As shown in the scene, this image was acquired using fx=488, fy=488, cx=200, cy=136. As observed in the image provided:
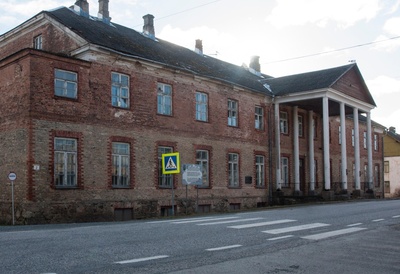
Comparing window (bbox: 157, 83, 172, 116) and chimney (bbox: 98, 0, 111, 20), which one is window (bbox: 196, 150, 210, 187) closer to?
window (bbox: 157, 83, 172, 116)

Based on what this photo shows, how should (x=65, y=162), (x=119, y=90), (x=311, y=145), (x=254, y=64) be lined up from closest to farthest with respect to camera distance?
(x=65, y=162), (x=119, y=90), (x=311, y=145), (x=254, y=64)

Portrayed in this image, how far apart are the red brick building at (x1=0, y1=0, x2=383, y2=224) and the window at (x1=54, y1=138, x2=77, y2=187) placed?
0.04 meters

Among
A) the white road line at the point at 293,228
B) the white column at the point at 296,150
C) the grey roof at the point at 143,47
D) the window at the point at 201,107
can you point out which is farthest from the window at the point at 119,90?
the white column at the point at 296,150

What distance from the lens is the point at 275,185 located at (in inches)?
1271

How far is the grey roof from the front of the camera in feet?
74.5

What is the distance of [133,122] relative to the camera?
23.0 metres

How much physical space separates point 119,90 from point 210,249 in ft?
47.2

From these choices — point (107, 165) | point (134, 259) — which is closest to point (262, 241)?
point (134, 259)

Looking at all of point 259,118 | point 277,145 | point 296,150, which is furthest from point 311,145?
point 259,118

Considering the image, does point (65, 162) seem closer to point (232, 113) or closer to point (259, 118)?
point (232, 113)

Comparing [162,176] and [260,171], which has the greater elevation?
[260,171]

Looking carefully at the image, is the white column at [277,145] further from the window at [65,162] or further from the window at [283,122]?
the window at [65,162]

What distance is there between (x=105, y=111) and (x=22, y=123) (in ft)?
12.4

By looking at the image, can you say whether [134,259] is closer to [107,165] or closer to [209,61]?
[107,165]
